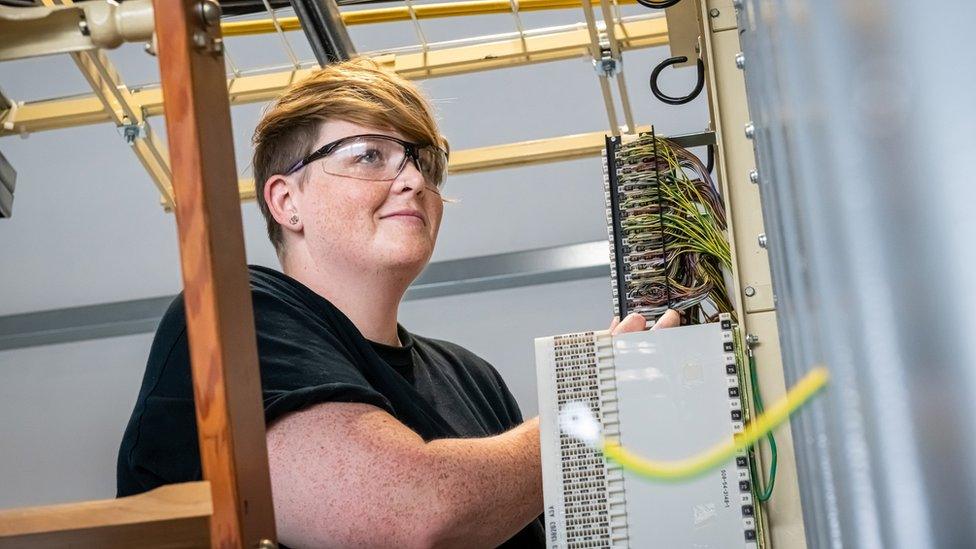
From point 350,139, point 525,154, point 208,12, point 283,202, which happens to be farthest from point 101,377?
point 208,12

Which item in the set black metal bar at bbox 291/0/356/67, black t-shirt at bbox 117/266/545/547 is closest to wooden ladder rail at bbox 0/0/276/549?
black t-shirt at bbox 117/266/545/547

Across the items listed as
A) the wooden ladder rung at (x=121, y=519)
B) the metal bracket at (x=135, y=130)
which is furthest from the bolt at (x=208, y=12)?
the metal bracket at (x=135, y=130)

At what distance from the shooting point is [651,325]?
1.26 metres

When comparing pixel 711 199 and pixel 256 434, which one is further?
pixel 711 199

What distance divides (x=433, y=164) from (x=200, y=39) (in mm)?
940

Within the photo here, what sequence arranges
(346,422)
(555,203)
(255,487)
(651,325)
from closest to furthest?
(255,487) < (346,422) < (651,325) < (555,203)

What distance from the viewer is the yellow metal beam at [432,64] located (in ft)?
6.52

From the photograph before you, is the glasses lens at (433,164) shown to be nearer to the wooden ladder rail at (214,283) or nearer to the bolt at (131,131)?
the bolt at (131,131)

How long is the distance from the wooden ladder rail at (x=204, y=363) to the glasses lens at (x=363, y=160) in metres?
0.81

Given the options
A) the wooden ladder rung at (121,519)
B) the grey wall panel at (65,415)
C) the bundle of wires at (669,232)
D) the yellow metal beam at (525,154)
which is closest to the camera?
the wooden ladder rung at (121,519)

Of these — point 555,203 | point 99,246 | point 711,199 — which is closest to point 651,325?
point 711,199

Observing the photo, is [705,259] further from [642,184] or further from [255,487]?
[255,487]

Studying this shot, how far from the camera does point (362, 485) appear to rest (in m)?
1.08

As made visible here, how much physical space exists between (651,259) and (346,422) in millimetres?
393
